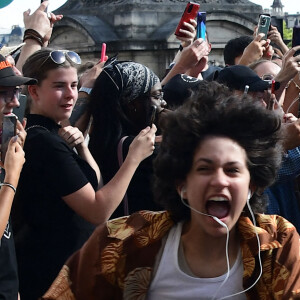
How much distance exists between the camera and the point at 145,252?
2.88 metres

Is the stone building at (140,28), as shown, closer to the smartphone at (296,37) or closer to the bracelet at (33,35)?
the smartphone at (296,37)

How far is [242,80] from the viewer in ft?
15.8

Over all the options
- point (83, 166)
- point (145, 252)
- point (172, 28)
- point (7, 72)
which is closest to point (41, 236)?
point (83, 166)

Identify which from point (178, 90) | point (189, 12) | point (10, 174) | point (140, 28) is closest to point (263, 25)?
point (189, 12)

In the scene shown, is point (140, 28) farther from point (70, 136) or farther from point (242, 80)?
point (70, 136)

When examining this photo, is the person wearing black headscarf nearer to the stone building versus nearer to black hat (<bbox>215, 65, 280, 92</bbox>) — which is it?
black hat (<bbox>215, 65, 280, 92</bbox>)

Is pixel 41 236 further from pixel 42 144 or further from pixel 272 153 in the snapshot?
pixel 272 153

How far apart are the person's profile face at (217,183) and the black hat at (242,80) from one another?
1939mm

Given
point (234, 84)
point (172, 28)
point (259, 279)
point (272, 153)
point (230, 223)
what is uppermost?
point (172, 28)

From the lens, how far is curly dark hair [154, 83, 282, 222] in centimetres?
289

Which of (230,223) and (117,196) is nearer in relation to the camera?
(230,223)

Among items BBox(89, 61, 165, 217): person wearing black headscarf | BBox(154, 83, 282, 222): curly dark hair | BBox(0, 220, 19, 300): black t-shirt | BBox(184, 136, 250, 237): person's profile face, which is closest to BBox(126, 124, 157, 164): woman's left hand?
BBox(89, 61, 165, 217): person wearing black headscarf

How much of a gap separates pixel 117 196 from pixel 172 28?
34.4 feet

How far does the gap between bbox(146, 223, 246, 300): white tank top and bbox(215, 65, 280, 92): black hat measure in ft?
6.75
